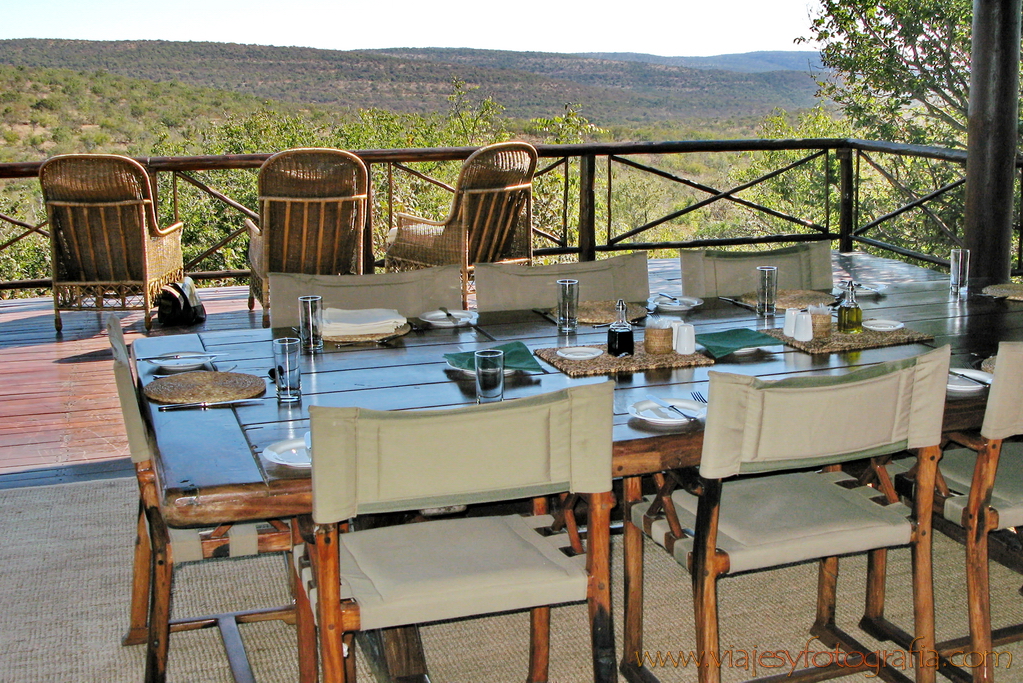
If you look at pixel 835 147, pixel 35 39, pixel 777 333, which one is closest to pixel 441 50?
pixel 35 39

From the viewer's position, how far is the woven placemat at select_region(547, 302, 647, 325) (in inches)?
117

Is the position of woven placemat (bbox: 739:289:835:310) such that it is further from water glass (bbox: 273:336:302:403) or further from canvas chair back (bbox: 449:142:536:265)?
canvas chair back (bbox: 449:142:536:265)

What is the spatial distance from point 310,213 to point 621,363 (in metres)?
2.96

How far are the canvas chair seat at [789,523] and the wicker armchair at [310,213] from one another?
125 inches

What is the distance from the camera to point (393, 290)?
3215mm

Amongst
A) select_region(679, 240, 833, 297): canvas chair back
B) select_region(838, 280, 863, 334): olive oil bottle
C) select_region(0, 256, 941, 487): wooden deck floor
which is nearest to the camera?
select_region(838, 280, 863, 334): olive oil bottle

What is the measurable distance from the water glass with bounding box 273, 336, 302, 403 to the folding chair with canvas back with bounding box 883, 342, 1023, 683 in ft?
4.19

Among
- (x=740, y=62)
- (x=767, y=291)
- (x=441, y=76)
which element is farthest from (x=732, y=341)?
(x=740, y=62)

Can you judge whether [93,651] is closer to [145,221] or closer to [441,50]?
[145,221]

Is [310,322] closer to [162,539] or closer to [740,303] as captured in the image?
[162,539]

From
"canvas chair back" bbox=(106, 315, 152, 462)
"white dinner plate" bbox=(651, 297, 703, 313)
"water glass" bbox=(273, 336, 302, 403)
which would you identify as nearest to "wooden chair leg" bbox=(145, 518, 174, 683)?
"canvas chair back" bbox=(106, 315, 152, 462)

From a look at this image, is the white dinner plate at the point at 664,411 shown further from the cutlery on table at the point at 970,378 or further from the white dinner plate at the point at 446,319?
the white dinner plate at the point at 446,319

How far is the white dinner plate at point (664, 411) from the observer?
204 centimetres

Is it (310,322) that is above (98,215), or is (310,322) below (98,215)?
below
